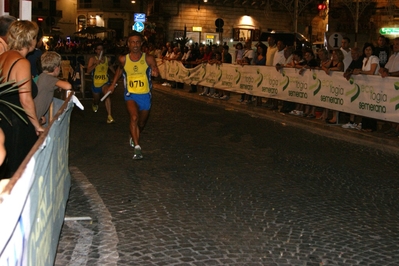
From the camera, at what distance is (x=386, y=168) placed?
375 inches

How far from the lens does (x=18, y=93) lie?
5586mm

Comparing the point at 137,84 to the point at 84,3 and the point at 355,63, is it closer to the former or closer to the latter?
the point at 355,63

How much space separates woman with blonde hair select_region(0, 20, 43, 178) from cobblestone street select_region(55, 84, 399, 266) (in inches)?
35.0

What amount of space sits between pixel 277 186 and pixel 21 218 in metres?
5.55

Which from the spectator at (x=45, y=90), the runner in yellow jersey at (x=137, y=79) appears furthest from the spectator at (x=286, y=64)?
the spectator at (x=45, y=90)

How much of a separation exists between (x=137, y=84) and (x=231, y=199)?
130 inches

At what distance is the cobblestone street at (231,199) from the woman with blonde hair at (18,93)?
2.92ft

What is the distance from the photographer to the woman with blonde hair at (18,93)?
540 cm

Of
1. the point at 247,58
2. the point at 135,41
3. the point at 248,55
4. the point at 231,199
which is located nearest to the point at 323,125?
the point at 247,58

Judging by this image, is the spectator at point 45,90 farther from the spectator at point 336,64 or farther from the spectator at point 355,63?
the spectator at point 336,64

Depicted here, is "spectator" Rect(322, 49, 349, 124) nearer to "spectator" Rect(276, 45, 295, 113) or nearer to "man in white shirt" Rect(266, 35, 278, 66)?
"spectator" Rect(276, 45, 295, 113)

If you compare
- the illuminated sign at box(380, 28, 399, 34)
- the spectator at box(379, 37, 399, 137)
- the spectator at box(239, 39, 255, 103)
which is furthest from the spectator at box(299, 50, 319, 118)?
the illuminated sign at box(380, 28, 399, 34)

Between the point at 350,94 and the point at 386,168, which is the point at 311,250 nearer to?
the point at 386,168

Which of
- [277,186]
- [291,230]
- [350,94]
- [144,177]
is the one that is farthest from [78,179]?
[350,94]
